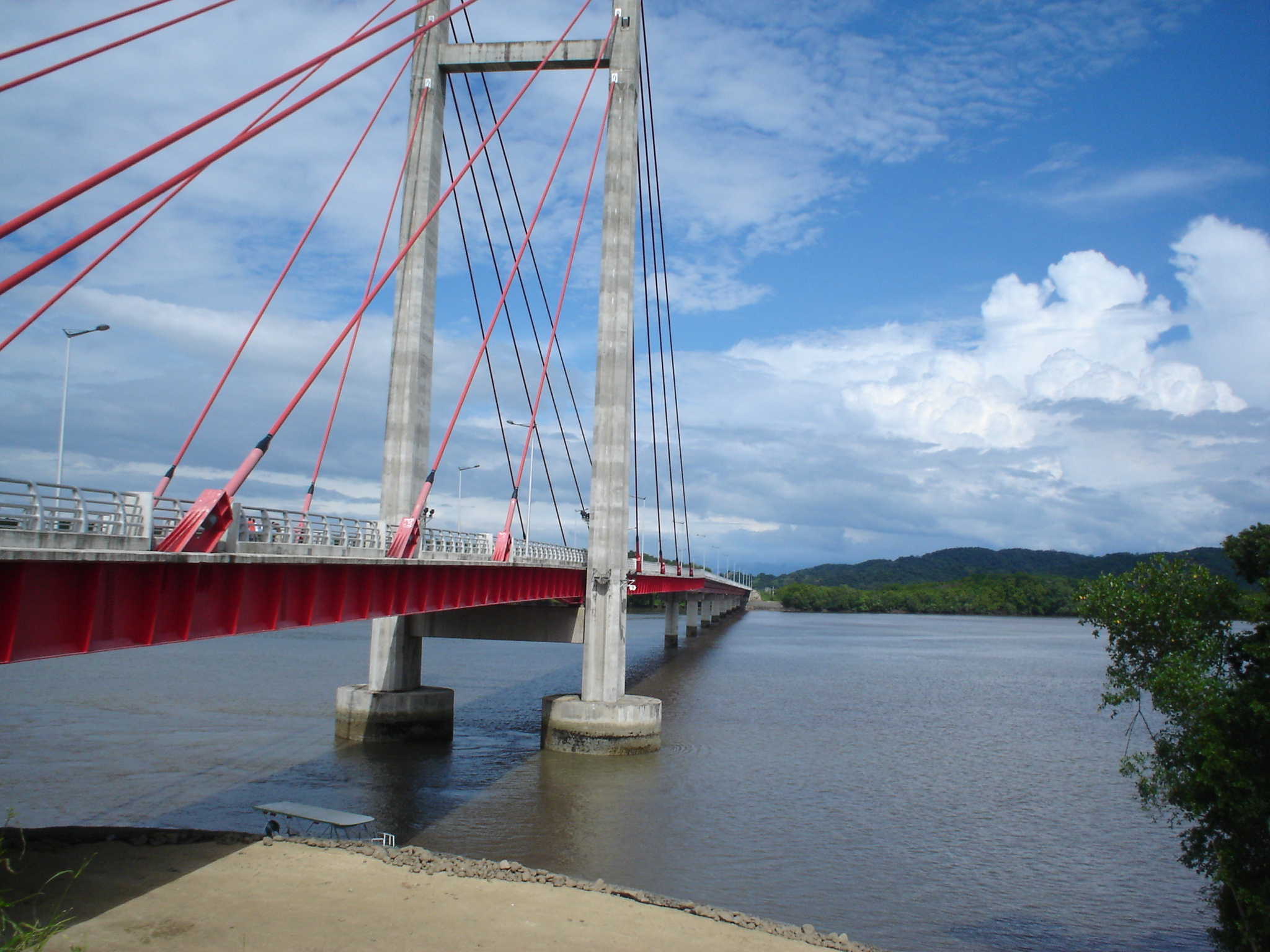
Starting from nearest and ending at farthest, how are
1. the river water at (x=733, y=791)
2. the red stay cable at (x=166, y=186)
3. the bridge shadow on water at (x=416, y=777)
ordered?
the red stay cable at (x=166, y=186)
the river water at (x=733, y=791)
the bridge shadow on water at (x=416, y=777)

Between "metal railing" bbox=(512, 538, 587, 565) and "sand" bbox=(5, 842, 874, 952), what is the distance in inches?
453

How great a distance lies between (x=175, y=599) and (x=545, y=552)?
62.3 feet

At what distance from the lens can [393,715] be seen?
31172 millimetres

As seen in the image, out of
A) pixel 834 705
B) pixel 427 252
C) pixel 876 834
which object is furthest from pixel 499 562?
pixel 834 705

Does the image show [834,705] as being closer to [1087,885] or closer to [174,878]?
[1087,885]

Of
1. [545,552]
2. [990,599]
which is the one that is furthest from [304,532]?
[990,599]

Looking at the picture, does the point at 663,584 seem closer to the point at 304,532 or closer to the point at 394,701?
the point at 394,701

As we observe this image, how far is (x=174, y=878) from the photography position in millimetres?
15047

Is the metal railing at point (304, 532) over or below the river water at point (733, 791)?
over

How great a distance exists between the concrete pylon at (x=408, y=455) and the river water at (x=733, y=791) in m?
1.49

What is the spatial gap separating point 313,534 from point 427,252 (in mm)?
18128

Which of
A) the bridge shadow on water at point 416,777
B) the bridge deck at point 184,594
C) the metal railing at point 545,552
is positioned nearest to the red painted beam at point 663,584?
the metal railing at point 545,552

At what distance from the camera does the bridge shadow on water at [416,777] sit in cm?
2169

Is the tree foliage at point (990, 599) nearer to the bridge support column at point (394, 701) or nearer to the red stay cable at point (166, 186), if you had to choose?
the bridge support column at point (394, 701)
